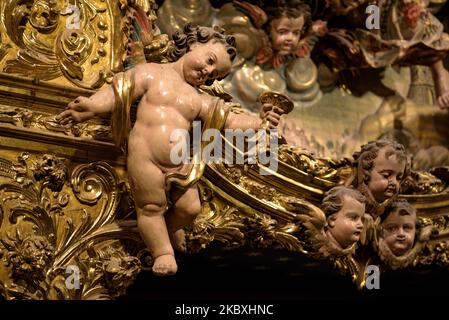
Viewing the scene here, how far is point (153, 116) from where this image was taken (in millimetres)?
2764

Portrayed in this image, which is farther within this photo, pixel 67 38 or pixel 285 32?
pixel 285 32

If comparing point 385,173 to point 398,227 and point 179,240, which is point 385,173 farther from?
point 179,240

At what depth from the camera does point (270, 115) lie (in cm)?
282

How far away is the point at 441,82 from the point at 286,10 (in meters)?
0.60

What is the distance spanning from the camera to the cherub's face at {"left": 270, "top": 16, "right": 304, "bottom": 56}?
3480 millimetres

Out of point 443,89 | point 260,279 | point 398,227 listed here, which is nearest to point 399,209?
point 398,227

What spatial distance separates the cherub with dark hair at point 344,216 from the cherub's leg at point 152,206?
574mm

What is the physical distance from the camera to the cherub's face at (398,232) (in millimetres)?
3260

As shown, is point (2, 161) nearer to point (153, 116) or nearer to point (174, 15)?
point (153, 116)

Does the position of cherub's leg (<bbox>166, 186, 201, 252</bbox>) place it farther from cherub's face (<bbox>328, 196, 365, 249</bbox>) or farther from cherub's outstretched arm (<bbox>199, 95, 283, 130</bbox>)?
cherub's face (<bbox>328, 196, 365, 249</bbox>)

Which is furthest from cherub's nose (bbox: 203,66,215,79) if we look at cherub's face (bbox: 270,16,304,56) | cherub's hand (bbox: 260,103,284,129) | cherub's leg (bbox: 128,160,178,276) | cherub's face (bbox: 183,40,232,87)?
cherub's face (bbox: 270,16,304,56)

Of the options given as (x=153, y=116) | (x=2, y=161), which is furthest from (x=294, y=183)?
(x=2, y=161)

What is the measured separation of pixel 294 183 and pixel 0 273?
90 centimetres

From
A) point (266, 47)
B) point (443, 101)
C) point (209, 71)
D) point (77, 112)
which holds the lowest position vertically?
point (77, 112)
